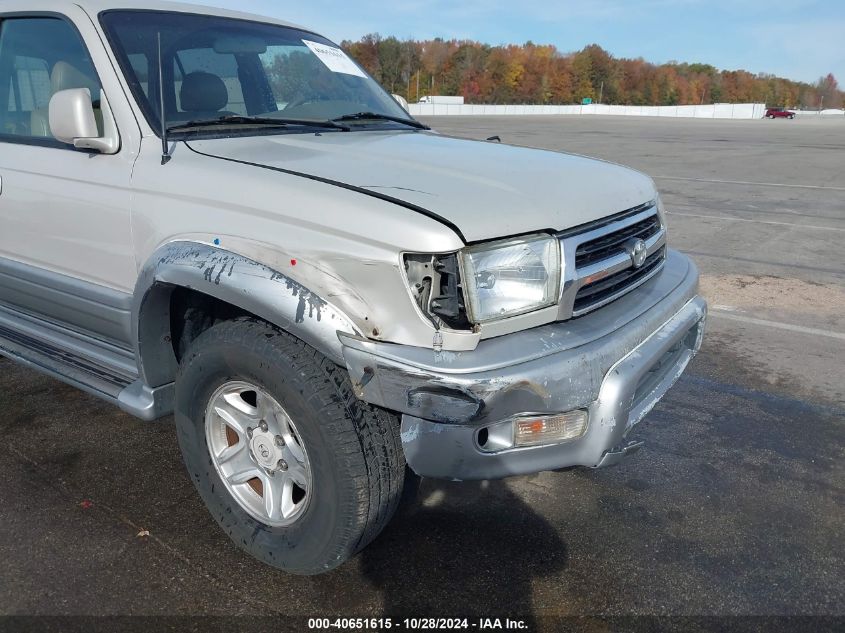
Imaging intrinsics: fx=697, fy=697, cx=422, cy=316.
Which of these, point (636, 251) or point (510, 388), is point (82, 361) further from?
point (636, 251)

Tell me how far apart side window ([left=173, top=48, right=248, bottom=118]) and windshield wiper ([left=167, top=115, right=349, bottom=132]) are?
7 cm

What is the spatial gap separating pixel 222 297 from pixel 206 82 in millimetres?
1230

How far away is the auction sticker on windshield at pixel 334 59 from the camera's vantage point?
11.9ft

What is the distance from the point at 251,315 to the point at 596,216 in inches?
48.2

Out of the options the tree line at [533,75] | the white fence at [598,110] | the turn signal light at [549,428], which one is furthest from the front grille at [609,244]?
the tree line at [533,75]

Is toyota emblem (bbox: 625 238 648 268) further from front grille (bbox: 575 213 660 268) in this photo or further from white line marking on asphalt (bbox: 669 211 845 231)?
white line marking on asphalt (bbox: 669 211 845 231)

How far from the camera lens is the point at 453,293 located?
2033 millimetres

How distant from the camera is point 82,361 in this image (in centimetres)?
302

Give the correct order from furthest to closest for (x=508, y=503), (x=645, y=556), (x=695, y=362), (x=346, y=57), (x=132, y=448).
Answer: (x=695, y=362) → (x=346, y=57) → (x=132, y=448) → (x=508, y=503) → (x=645, y=556)

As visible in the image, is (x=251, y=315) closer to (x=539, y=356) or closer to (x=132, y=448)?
(x=539, y=356)

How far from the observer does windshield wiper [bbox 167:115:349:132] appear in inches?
108

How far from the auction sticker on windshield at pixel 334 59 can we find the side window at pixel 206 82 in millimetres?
532

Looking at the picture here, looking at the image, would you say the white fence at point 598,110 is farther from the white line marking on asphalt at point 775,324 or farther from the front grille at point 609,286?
the front grille at point 609,286

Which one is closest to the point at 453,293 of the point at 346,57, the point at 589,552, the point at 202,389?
the point at 202,389
